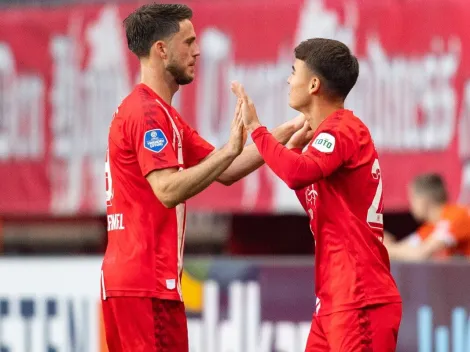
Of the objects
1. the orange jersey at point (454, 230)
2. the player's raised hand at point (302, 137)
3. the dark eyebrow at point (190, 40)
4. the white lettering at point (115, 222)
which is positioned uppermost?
the dark eyebrow at point (190, 40)

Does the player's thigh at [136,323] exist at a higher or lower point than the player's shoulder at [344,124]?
lower

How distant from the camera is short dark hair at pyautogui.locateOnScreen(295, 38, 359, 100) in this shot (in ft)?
15.1

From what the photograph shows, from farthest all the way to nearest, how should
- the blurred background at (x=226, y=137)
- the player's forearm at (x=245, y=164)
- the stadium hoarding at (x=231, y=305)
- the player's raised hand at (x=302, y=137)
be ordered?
the blurred background at (x=226, y=137) < the stadium hoarding at (x=231, y=305) < the player's forearm at (x=245, y=164) < the player's raised hand at (x=302, y=137)

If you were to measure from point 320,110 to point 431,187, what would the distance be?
11.6 ft

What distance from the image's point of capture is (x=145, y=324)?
14.8 feet

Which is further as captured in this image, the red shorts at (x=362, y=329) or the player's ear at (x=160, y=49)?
the player's ear at (x=160, y=49)

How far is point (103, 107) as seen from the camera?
10055mm

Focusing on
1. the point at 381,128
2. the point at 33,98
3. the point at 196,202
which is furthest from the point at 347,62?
the point at 33,98

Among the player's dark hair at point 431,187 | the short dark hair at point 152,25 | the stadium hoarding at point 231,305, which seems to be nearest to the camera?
the short dark hair at point 152,25

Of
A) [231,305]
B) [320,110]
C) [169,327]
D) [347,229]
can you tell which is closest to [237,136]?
[320,110]

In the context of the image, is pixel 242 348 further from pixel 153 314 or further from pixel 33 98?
pixel 33 98

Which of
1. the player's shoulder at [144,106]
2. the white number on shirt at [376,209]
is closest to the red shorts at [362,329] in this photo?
the white number on shirt at [376,209]

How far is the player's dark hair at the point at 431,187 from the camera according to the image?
8023 mm

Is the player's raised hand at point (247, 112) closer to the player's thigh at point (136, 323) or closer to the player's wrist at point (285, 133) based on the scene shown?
the player's wrist at point (285, 133)
